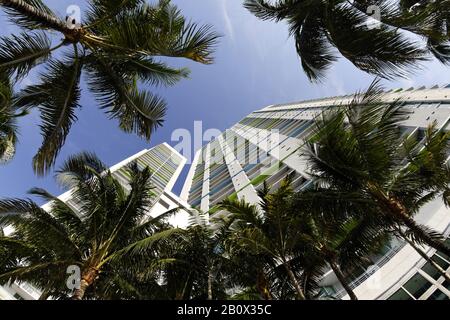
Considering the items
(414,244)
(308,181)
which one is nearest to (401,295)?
(414,244)

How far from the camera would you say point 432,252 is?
13.9 m

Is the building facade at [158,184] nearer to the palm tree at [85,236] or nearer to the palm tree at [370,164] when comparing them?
→ the palm tree at [85,236]

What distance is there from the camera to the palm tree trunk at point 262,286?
29.3ft

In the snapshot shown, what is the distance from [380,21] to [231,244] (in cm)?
665

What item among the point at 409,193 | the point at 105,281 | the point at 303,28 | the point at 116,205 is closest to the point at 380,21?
the point at 303,28

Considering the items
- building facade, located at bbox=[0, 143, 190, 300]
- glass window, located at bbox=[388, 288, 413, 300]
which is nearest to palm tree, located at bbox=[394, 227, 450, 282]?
glass window, located at bbox=[388, 288, 413, 300]

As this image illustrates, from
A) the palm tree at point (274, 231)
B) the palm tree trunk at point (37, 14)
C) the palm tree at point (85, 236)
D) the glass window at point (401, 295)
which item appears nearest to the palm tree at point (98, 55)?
the palm tree trunk at point (37, 14)

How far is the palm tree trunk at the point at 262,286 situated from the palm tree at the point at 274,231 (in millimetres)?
351

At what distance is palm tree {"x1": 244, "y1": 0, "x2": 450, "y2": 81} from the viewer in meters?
6.39

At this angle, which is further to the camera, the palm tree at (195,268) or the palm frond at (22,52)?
the palm tree at (195,268)

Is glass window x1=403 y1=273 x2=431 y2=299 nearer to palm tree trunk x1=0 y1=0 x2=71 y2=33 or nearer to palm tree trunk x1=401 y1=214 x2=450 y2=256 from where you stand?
palm tree trunk x1=401 y1=214 x2=450 y2=256

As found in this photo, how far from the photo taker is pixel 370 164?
7.03 m

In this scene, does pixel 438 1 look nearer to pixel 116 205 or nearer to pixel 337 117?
pixel 337 117
